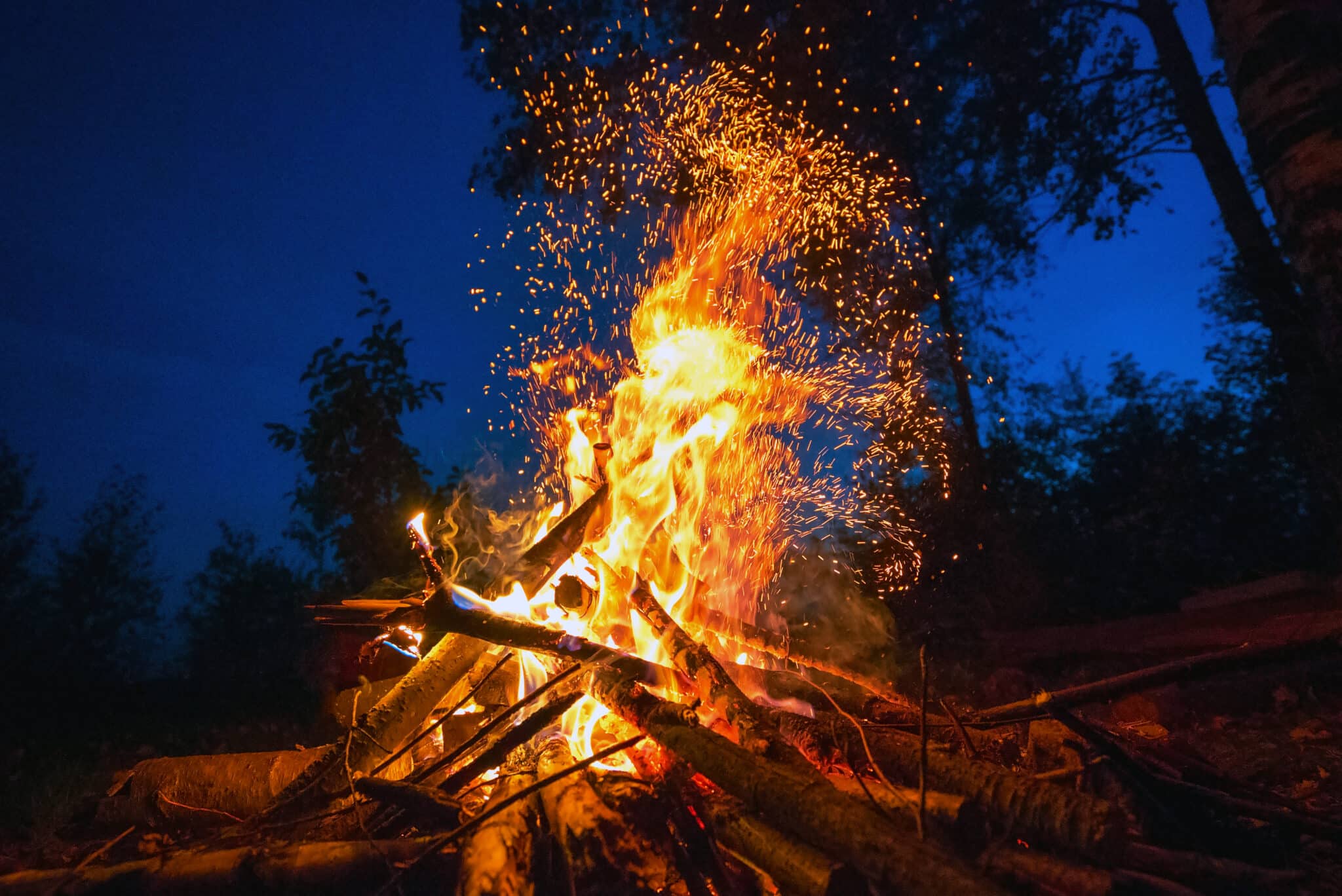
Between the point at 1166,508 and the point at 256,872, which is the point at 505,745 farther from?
the point at 1166,508

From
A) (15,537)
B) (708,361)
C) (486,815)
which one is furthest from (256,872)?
(15,537)

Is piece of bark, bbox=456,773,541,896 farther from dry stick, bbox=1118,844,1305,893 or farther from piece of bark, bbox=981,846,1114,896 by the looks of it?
dry stick, bbox=1118,844,1305,893

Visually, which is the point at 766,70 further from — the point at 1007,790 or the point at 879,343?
the point at 1007,790

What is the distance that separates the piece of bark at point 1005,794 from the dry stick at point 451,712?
2162 millimetres

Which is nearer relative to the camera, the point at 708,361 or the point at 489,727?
the point at 489,727

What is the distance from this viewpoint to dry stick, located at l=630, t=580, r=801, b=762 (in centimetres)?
322

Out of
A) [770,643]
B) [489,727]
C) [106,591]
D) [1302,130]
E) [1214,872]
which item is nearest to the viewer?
[1214,872]

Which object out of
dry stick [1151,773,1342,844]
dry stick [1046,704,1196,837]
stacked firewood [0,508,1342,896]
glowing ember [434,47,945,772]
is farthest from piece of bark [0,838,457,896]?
dry stick [1151,773,1342,844]

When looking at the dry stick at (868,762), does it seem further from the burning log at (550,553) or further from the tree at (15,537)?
the tree at (15,537)

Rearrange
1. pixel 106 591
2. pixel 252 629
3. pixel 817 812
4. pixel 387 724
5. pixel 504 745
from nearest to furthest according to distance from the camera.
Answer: pixel 817 812 < pixel 504 745 < pixel 387 724 < pixel 252 629 < pixel 106 591

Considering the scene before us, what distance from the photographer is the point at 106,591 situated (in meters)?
18.0

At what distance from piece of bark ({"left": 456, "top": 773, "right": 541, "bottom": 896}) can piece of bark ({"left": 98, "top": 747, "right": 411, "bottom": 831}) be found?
5.11 ft

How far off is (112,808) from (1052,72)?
43.2 ft

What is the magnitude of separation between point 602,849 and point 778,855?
0.71m
